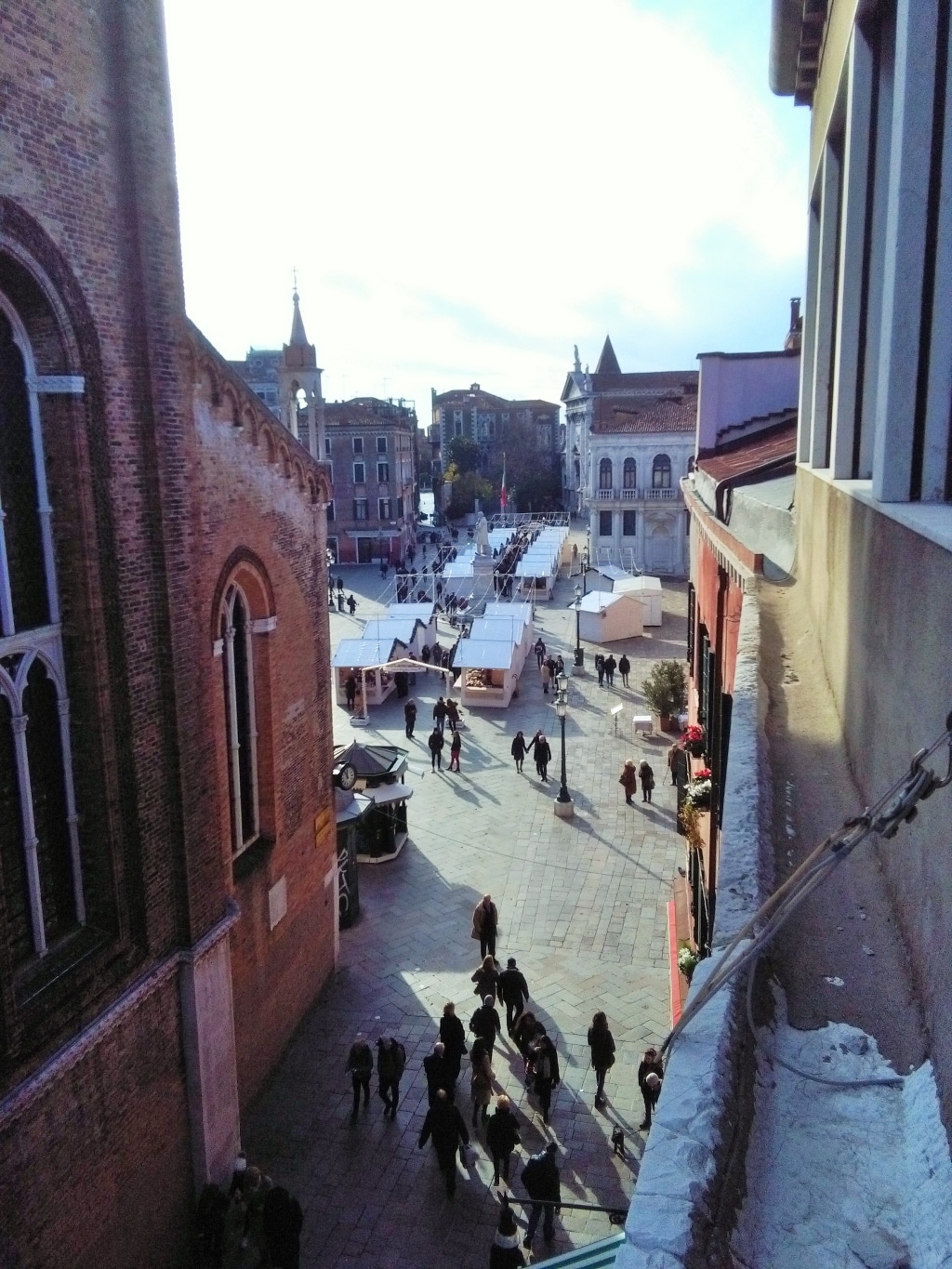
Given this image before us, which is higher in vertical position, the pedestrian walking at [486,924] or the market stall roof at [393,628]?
the market stall roof at [393,628]

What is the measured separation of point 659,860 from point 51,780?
1197cm

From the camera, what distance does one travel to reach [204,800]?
9203 mm

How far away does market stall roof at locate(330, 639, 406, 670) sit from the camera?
27141mm

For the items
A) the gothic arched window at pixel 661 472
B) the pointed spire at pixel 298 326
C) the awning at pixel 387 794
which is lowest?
the awning at pixel 387 794

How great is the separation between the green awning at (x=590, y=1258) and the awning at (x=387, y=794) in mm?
10612

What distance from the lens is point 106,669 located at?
26.2 ft

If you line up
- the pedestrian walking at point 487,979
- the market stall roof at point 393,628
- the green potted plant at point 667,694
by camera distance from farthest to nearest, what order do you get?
the market stall roof at point 393,628 → the green potted plant at point 667,694 → the pedestrian walking at point 487,979

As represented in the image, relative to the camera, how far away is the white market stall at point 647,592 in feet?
118

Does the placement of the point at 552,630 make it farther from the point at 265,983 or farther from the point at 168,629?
the point at 168,629

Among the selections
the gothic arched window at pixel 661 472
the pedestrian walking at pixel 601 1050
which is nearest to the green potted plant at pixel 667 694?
the pedestrian walking at pixel 601 1050

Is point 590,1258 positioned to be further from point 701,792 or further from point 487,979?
point 487,979

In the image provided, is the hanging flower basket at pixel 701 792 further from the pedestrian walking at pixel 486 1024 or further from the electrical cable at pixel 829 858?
the electrical cable at pixel 829 858

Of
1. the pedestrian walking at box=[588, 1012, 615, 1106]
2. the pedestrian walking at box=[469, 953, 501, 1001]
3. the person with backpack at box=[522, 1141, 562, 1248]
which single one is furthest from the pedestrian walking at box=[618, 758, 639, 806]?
the person with backpack at box=[522, 1141, 562, 1248]

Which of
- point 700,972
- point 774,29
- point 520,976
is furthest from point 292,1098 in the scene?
point 774,29
